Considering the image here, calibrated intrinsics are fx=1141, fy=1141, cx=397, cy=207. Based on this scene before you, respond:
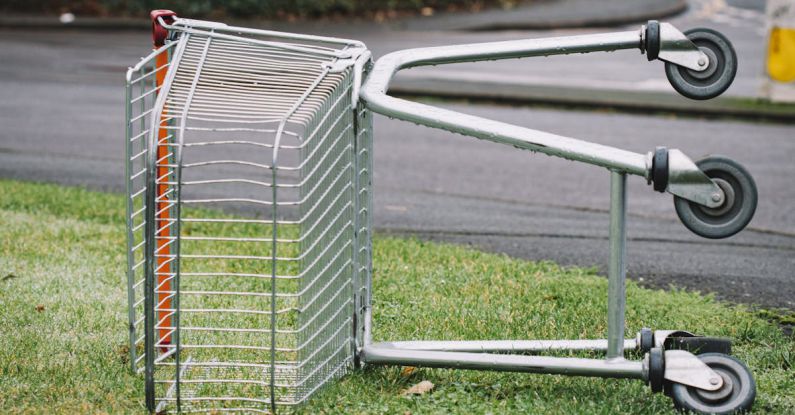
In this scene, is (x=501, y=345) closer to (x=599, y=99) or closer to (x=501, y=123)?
(x=501, y=123)

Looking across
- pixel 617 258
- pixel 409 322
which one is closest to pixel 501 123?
pixel 617 258

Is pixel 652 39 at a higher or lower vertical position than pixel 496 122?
higher

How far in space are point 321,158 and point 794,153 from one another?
796 centimetres

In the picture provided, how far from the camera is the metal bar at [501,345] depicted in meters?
4.02

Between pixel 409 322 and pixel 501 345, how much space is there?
2.48ft

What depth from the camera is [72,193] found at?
7.81m

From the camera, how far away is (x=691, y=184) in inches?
133

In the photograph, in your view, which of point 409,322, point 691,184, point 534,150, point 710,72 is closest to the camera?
point 691,184

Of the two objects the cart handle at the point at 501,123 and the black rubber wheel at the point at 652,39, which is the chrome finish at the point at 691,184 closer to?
the cart handle at the point at 501,123

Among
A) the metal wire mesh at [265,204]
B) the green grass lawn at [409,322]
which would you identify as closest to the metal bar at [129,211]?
the metal wire mesh at [265,204]

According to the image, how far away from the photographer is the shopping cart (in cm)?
345

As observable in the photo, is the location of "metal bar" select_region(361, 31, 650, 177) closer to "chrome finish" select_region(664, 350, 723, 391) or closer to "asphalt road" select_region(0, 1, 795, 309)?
"chrome finish" select_region(664, 350, 723, 391)

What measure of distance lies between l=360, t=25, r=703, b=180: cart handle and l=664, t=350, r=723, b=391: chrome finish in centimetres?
64

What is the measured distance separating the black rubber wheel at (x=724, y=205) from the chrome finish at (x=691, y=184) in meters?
0.04
